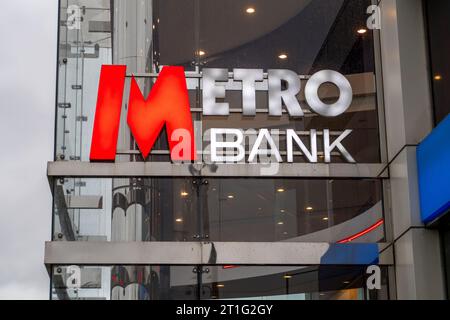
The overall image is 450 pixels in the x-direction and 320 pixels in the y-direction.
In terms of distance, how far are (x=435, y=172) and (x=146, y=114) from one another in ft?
12.4

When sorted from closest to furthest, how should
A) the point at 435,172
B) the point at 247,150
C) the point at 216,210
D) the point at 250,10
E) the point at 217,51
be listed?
1. the point at 435,172
2. the point at 216,210
3. the point at 247,150
4. the point at 217,51
5. the point at 250,10

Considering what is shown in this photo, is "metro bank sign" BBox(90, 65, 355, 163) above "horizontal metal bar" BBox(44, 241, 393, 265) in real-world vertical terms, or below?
above

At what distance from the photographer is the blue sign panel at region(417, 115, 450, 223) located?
9562 millimetres

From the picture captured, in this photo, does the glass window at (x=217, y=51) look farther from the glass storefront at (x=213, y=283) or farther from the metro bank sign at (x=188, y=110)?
A: the glass storefront at (x=213, y=283)

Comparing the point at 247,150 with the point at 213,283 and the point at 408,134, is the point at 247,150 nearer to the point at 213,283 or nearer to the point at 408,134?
the point at 213,283

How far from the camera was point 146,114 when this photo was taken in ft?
38.4

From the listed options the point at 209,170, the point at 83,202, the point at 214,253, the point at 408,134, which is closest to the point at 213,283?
the point at 214,253

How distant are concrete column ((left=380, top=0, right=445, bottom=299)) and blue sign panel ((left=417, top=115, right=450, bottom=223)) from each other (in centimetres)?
23

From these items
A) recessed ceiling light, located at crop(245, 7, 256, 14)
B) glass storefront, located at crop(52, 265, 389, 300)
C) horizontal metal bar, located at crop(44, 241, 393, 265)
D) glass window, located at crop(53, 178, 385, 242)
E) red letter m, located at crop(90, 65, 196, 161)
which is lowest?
glass storefront, located at crop(52, 265, 389, 300)

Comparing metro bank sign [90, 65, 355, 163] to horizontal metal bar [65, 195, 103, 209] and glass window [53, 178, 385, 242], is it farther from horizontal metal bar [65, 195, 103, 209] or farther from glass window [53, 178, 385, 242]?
horizontal metal bar [65, 195, 103, 209]

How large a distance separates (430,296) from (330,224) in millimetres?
1620

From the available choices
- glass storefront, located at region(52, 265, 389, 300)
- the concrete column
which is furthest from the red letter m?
the concrete column
